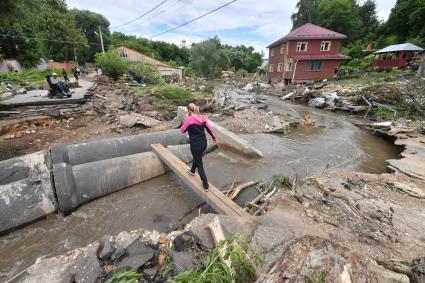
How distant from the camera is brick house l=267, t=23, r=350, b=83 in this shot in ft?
89.6

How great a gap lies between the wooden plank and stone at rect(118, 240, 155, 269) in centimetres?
139

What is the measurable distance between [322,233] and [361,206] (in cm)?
135

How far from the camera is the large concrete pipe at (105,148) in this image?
479 cm

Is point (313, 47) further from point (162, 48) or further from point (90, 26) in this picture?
point (90, 26)

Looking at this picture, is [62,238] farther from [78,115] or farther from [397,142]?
[397,142]

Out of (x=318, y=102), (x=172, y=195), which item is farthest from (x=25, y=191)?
(x=318, y=102)

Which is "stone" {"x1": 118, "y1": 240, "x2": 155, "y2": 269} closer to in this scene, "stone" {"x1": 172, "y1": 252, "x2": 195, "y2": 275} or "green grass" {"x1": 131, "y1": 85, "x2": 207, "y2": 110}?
"stone" {"x1": 172, "y1": 252, "x2": 195, "y2": 275}

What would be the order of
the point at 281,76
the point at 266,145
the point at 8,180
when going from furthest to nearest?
1. the point at 281,76
2. the point at 266,145
3. the point at 8,180

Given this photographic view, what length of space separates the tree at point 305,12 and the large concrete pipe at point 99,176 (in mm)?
55531

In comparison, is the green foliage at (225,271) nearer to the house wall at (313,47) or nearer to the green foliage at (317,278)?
the green foliage at (317,278)

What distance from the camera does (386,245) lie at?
3006 millimetres

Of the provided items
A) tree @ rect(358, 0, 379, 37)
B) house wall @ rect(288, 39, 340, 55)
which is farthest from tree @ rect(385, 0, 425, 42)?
house wall @ rect(288, 39, 340, 55)

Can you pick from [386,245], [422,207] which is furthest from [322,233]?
[422,207]

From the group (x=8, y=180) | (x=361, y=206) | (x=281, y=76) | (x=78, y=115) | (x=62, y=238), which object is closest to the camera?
(x=62, y=238)
